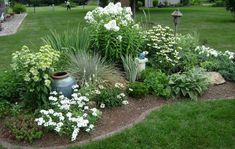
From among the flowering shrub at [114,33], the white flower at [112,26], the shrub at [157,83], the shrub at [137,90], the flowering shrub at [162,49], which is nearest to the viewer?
the shrub at [137,90]

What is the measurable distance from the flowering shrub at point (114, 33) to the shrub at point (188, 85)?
98 cm

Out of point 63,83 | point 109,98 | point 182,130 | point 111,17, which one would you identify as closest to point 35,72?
point 63,83

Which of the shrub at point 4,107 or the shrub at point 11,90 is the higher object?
the shrub at point 11,90

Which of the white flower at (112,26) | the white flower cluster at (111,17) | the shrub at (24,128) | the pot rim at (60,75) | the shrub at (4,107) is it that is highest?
the white flower cluster at (111,17)

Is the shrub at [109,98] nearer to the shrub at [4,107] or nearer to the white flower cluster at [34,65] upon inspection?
the white flower cluster at [34,65]

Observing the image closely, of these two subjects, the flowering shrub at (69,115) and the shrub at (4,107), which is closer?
the flowering shrub at (69,115)

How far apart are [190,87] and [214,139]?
1520 mm

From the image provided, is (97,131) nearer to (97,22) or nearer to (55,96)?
(55,96)

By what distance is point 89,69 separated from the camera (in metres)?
5.94

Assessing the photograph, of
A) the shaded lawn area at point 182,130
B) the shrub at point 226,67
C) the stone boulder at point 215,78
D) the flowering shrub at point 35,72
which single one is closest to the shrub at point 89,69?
the flowering shrub at point 35,72

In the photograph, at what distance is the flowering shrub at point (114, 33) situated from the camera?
630cm

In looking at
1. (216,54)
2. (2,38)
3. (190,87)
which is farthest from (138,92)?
(2,38)

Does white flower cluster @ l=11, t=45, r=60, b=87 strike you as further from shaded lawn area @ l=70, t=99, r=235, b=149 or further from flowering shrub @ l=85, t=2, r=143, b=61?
flowering shrub @ l=85, t=2, r=143, b=61

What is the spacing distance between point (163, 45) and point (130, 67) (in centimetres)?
110
